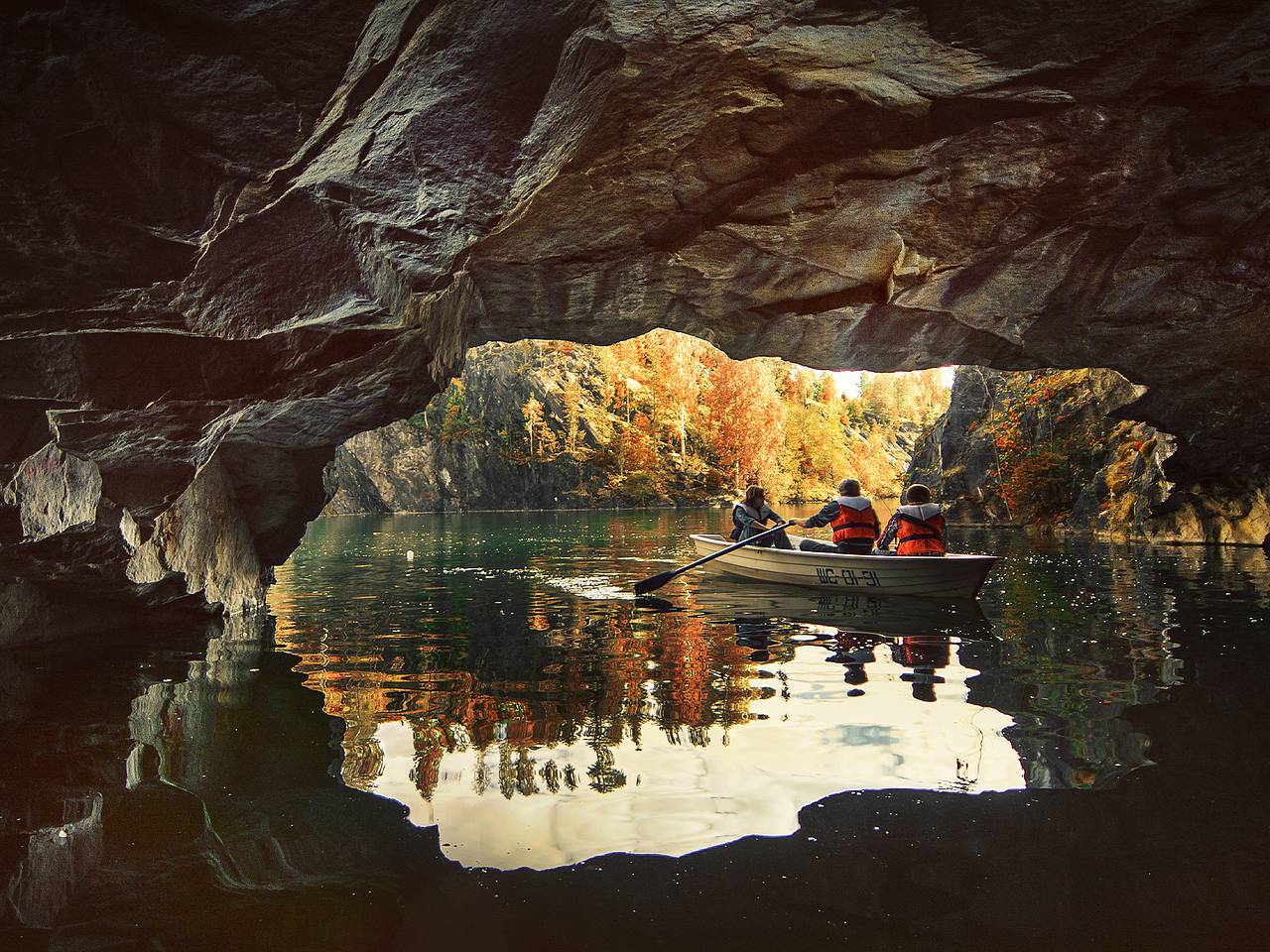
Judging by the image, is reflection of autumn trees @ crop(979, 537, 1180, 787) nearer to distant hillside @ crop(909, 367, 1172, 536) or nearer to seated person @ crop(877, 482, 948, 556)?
seated person @ crop(877, 482, 948, 556)

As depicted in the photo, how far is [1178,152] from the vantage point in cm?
762

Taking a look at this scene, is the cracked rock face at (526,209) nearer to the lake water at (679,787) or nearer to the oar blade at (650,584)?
the lake water at (679,787)

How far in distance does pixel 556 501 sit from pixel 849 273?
49318 millimetres

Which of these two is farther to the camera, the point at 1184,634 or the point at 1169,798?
the point at 1184,634

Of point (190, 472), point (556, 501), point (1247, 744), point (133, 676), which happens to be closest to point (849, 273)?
point (1247, 744)

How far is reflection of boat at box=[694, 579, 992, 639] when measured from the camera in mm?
9945

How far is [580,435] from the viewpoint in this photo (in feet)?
200

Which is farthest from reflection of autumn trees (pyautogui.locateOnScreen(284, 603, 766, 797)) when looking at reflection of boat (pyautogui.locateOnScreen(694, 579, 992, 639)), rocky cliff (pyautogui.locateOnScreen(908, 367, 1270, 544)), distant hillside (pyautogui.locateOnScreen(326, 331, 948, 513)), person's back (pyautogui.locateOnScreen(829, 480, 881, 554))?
distant hillside (pyautogui.locateOnScreen(326, 331, 948, 513))

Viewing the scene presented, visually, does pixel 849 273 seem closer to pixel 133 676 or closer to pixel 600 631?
pixel 600 631

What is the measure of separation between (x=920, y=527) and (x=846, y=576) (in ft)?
4.28

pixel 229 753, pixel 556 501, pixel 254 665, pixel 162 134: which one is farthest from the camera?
pixel 556 501

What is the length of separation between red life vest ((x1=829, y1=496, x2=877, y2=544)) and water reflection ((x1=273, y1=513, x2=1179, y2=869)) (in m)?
1.35

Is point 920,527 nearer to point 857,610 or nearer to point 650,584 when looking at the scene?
point 857,610

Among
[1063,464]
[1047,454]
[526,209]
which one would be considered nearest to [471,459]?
[1047,454]
